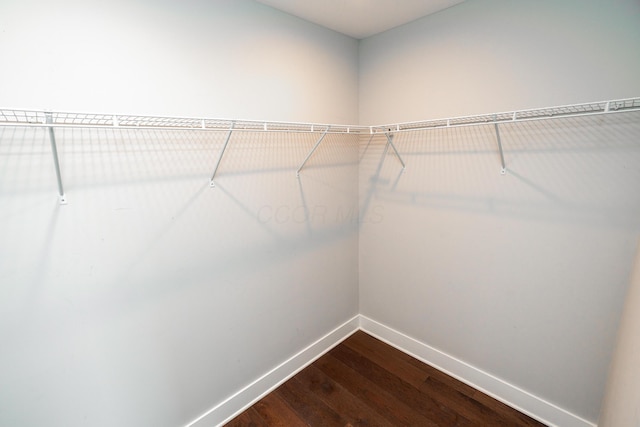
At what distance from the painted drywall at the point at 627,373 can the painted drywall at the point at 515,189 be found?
118 millimetres

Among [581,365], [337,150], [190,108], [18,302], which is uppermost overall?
[190,108]

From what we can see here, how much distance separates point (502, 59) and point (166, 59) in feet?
5.66

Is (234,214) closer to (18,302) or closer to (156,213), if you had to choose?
(156,213)

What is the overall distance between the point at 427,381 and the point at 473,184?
1381 mm

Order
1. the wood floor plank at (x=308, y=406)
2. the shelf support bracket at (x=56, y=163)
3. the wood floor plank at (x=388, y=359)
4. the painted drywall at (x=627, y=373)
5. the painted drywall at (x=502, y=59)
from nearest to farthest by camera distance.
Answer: the painted drywall at (x=627, y=373), the shelf support bracket at (x=56, y=163), the painted drywall at (x=502, y=59), the wood floor plank at (x=308, y=406), the wood floor plank at (x=388, y=359)

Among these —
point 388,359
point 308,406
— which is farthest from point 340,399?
point 388,359

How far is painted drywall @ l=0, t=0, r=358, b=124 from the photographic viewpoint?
41.1 inches

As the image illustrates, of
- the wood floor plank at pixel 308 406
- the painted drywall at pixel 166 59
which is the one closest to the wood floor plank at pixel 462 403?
the wood floor plank at pixel 308 406

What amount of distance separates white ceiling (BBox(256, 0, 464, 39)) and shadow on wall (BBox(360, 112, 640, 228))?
2.34 feet

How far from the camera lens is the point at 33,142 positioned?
3.51 ft

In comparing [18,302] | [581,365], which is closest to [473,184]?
[581,365]

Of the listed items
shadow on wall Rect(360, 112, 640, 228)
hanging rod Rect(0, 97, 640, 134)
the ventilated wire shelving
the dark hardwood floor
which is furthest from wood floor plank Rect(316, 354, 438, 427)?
hanging rod Rect(0, 97, 640, 134)

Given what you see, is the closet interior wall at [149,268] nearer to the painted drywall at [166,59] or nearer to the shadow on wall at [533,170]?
the painted drywall at [166,59]

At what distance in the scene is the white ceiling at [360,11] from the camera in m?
1.64
